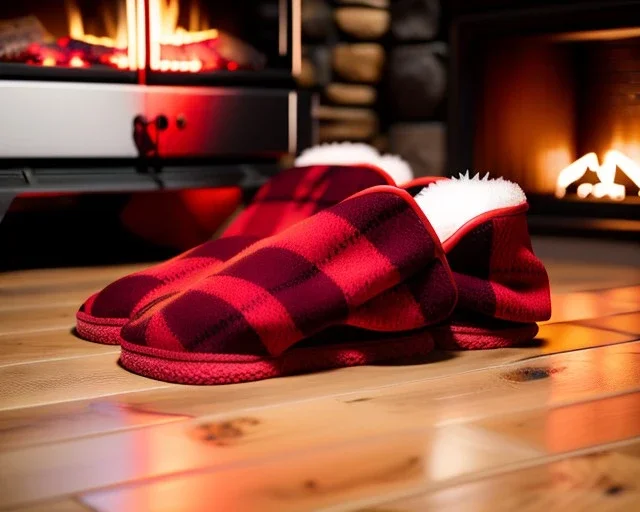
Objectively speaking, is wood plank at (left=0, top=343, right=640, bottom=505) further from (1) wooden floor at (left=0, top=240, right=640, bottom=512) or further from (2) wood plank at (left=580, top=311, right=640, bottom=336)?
(2) wood plank at (left=580, top=311, right=640, bottom=336)

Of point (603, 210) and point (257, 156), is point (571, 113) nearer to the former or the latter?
point (603, 210)

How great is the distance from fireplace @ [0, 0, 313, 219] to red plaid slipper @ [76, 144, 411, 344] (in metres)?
0.33

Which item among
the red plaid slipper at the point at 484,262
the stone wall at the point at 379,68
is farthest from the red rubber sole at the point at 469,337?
the stone wall at the point at 379,68

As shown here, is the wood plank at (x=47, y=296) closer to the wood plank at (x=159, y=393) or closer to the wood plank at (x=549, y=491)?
the wood plank at (x=159, y=393)

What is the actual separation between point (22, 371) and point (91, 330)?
17 centimetres

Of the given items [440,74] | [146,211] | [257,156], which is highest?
[440,74]

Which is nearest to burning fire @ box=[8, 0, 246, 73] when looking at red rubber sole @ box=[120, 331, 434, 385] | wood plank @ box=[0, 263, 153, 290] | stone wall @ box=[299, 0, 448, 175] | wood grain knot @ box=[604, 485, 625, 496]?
wood plank @ box=[0, 263, 153, 290]

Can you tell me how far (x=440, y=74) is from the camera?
2408 mm

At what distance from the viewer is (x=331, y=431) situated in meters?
0.77

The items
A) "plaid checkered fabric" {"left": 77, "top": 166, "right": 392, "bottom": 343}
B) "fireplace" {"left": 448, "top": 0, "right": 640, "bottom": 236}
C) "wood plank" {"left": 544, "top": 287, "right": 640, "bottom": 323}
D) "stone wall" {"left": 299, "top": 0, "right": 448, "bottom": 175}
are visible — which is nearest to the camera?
"plaid checkered fabric" {"left": 77, "top": 166, "right": 392, "bottom": 343}

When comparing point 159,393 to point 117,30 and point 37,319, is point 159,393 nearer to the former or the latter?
point 37,319

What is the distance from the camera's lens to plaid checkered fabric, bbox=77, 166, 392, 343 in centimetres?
116

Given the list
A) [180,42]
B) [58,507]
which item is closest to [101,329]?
[58,507]

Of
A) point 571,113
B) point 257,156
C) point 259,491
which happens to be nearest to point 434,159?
point 571,113
